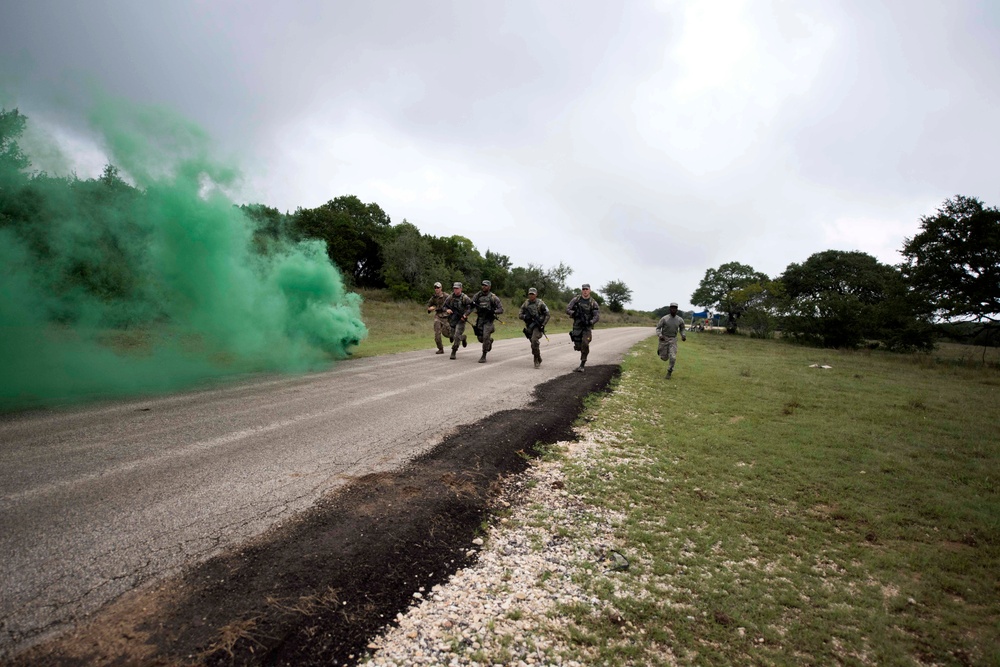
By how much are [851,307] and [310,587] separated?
134 ft

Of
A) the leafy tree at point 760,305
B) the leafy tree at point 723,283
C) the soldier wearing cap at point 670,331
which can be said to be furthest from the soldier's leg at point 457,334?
the leafy tree at point 723,283

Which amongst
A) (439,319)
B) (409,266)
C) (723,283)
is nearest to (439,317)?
(439,319)

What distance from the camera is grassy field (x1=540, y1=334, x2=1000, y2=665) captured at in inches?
103

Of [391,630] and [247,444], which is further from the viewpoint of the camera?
[247,444]

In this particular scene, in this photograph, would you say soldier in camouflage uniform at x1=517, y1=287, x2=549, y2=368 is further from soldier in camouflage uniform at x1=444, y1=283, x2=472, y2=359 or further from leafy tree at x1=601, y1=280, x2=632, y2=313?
leafy tree at x1=601, y1=280, x2=632, y2=313

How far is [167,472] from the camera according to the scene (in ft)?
13.7

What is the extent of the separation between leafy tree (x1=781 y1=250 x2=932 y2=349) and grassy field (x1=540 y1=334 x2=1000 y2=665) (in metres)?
21.5

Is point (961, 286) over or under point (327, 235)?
under

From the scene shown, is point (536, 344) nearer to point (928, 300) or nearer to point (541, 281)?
point (928, 300)

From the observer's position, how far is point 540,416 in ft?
23.7

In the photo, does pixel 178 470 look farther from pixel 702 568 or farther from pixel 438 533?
pixel 702 568

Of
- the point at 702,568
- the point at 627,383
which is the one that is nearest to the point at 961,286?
the point at 627,383

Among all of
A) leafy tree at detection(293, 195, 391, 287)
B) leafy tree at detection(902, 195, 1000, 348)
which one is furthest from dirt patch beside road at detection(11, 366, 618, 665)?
leafy tree at detection(293, 195, 391, 287)

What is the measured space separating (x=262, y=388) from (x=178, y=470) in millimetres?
4271
